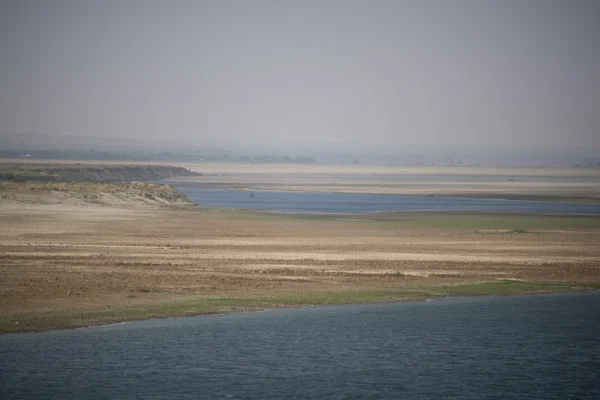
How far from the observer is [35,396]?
1902 cm

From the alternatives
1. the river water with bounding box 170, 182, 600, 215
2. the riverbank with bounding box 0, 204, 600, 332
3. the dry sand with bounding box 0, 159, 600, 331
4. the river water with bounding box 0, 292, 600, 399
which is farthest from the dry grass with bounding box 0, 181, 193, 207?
the river water with bounding box 0, 292, 600, 399

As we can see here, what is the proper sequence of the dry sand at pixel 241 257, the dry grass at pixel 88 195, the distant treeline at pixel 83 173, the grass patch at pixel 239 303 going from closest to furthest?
the grass patch at pixel 239 303, the dry sand at pixel 241 257, the dry grass at pixel 88 195, the distant treeline at pixel 83 173

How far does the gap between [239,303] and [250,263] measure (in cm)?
920

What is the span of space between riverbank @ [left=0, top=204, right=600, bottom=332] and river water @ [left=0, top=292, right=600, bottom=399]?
196 centimetres

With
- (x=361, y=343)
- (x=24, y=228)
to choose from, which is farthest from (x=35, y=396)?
(x=24, y=228)

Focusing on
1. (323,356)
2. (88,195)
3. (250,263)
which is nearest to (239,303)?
(323,356)

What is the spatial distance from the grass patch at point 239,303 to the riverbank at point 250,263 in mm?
51

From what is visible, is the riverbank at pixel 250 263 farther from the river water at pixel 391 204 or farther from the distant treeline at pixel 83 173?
Result: the distant treeline at pixel 83 173

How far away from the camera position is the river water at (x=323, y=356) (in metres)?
20.0

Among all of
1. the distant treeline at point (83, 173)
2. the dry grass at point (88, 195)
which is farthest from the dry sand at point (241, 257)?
the distant treeline at point (83, 173)

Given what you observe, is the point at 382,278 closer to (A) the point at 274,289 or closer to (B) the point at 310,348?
(A) the point at 274,289

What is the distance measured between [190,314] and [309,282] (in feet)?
23.8

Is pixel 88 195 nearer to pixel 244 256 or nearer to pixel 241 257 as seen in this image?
pixel 244 256

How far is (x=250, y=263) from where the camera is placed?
38.8 meters
